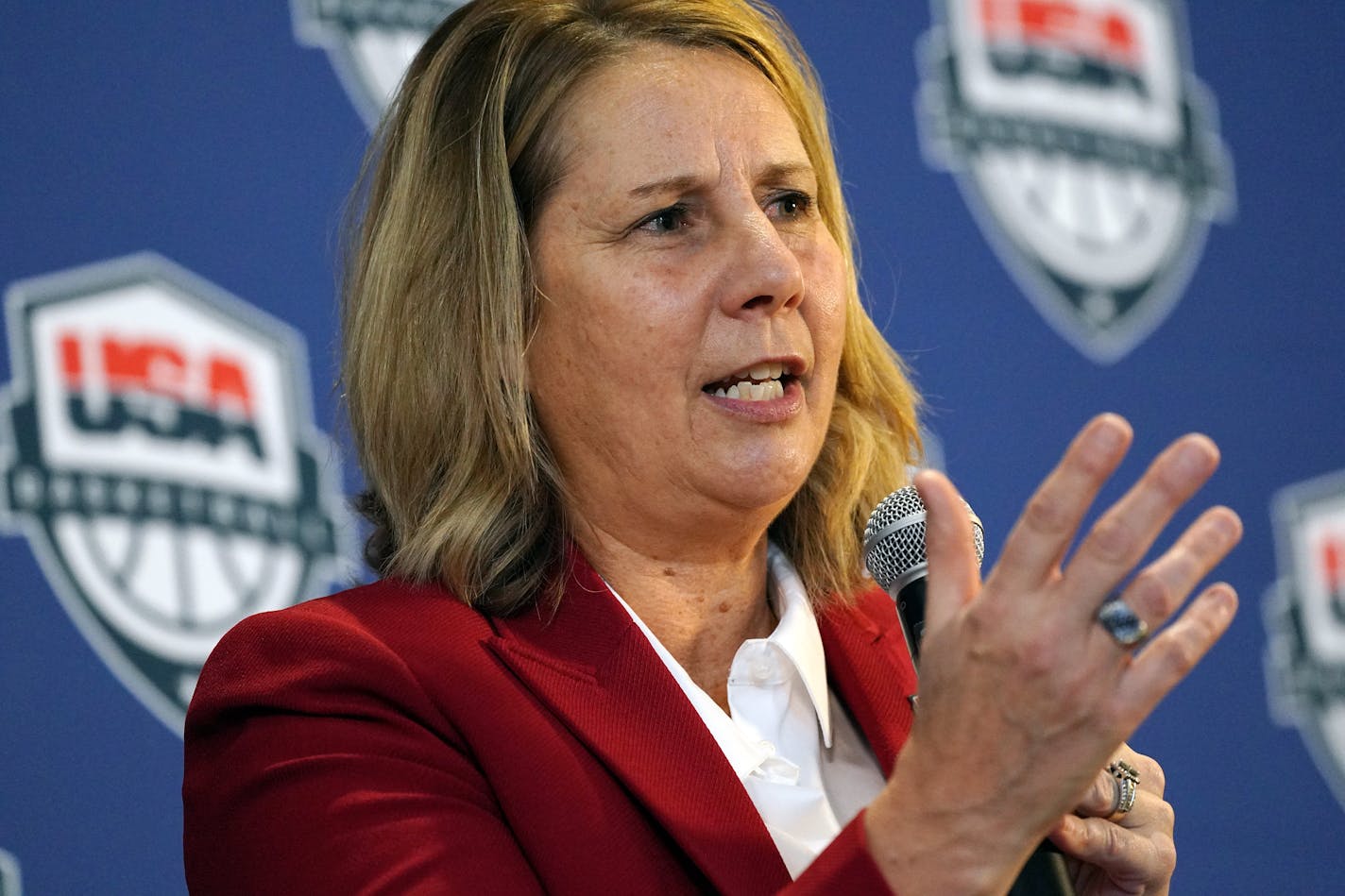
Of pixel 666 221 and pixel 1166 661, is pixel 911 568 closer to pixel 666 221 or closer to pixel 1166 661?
pixel 1166 661

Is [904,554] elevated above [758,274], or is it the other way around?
[758,274]

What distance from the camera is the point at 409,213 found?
1.58 m

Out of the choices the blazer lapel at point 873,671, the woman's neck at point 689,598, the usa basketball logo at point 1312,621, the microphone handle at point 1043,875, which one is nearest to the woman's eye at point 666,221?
the woman's neck at point 689,598

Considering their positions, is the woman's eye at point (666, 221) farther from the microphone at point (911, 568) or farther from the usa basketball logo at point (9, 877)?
the usa basketball logo at point (9, 877)

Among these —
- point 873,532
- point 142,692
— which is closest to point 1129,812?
point 873,532

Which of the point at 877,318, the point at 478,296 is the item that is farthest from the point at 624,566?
the point at 877,318

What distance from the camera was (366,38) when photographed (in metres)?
2.00

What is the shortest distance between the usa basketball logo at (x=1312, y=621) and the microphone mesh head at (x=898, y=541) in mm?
1517

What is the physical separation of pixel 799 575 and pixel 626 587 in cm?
22

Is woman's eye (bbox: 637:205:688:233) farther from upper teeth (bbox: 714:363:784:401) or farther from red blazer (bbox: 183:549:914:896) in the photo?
red blazer (bbox: 183:549:914:896)

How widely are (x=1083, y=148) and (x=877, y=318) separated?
520 millimetres

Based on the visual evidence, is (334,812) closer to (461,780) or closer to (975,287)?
(461,780)

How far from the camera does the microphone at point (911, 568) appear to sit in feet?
3.43

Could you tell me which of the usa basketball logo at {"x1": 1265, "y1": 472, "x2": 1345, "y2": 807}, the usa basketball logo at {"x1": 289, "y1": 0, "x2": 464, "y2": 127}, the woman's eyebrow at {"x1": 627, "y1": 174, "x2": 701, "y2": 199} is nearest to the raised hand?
the woman's eyebrow at {"x1": 627, "y1": 174, "x2": 701, "y2": 199}
